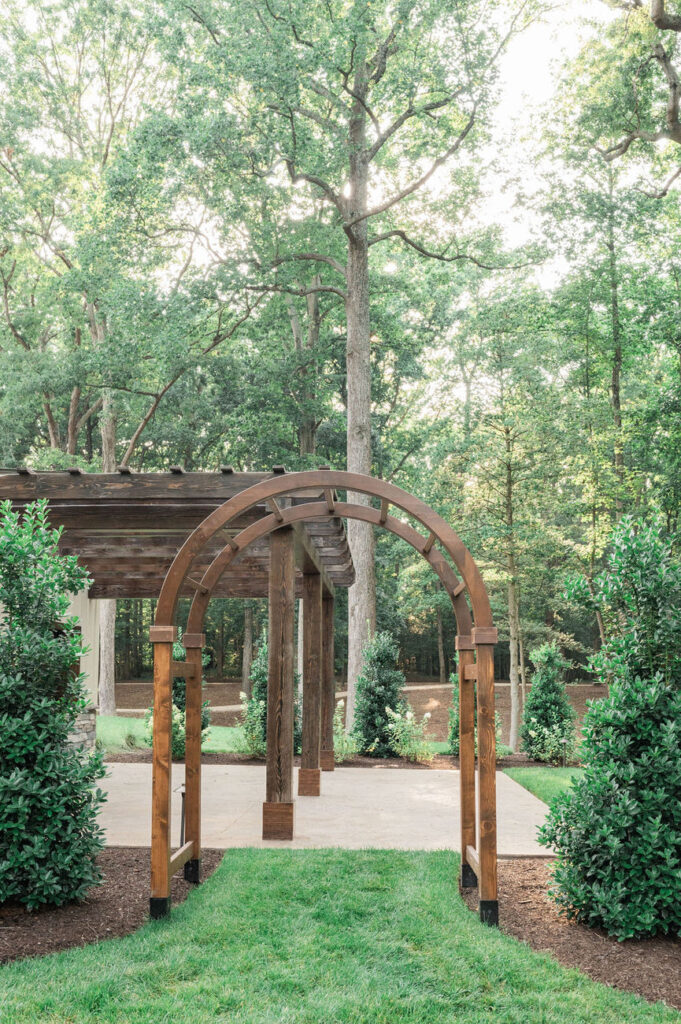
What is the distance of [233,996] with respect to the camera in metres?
3.41

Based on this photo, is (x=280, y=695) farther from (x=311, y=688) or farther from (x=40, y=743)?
(x=40, y=743)

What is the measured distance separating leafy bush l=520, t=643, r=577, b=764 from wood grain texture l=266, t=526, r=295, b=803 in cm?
622

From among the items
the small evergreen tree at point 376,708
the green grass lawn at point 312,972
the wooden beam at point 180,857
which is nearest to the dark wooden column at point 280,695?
the wooden beam at point 180,857

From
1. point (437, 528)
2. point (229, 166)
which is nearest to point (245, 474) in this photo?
point (437, 528)

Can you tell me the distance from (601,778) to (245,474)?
3313 millimetres

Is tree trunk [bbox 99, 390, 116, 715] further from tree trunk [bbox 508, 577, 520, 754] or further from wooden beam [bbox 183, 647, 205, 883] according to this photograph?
wooden beam [bbox 183, 647, 205, 883]

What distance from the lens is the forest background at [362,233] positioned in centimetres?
1363

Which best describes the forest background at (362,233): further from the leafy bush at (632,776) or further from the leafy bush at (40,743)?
the leafy bush at (40,743)

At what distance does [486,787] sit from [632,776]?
760mm

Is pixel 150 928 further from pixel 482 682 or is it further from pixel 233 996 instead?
pixel 482 682

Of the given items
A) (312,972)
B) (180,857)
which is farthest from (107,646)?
(312,972)

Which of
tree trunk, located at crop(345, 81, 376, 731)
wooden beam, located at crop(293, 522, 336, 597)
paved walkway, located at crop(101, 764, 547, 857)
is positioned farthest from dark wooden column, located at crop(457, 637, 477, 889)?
tree trunk, located at crop(345, 81, 376, 731)

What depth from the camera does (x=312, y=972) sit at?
3656 mm

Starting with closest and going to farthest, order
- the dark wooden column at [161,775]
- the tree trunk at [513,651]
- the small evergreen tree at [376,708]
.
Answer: the dark wooden column at [161,775] < the small evergreen tree at [376,708] < the tree trunk at [513,651]
